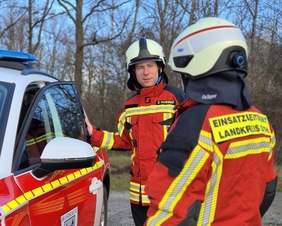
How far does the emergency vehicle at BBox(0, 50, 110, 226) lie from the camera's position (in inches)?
77.3

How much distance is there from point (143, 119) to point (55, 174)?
952 millimetres

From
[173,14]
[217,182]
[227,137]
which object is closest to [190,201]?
[217,182]

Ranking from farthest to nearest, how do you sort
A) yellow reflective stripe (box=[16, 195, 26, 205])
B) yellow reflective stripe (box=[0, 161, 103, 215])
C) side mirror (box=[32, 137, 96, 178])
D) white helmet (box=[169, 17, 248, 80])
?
side mirror (box=[32, 137, 96, 178]) → yellow reflective stripe (box=[16, 195, 26, 205]) → yellow reflective stripe (box=[0, 161, 103, 215]) → white helmet (box=[169, 17, 248, 80])

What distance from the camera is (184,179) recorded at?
1.52 m

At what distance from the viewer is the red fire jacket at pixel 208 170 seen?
4.98 ft

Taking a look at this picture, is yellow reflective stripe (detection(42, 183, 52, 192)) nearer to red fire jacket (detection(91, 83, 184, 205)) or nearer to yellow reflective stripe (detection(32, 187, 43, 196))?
yellow reflective stripe (detection(32, 187, 43, 196))

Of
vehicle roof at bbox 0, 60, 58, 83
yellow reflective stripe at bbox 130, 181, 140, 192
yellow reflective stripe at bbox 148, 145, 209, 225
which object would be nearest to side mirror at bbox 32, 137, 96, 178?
vehicle roof at bbox 0, 60, 58, 83

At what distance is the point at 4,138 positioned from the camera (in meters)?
2.08

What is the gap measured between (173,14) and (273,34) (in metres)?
4.06

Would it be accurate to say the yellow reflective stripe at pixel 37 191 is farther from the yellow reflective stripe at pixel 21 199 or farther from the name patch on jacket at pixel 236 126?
the name patch on jacket at pixel 236 126

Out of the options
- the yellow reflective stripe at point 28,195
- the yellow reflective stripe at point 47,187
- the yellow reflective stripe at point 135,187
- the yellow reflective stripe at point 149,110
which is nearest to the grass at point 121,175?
the yellow reflective stripe at point 135,187

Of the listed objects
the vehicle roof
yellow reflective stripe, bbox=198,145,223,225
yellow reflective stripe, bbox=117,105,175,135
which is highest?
the vehicle roof

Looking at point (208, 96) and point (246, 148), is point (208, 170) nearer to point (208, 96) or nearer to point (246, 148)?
point (246, 148)

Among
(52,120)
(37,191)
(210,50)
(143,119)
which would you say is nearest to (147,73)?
(143,119)
